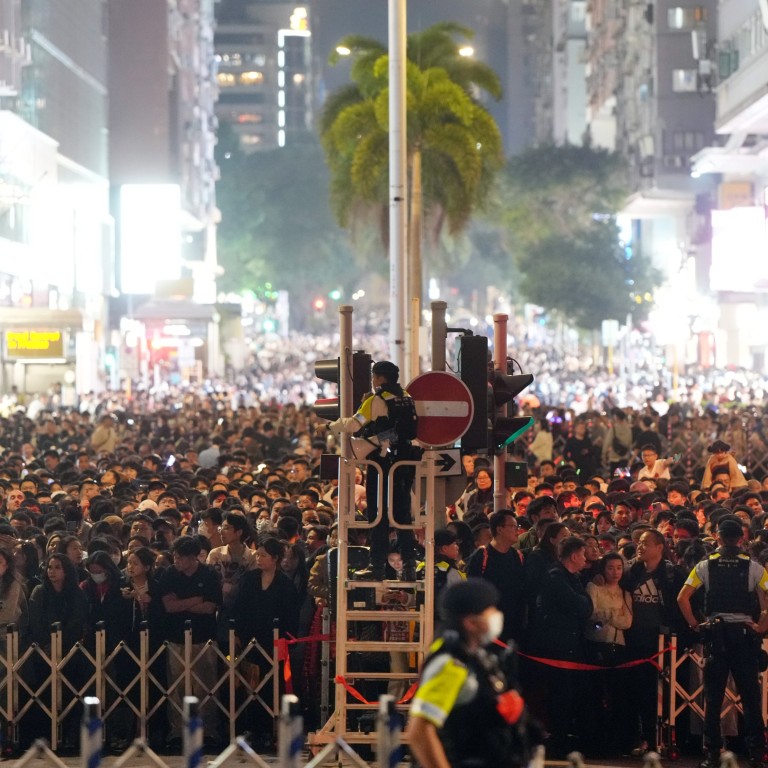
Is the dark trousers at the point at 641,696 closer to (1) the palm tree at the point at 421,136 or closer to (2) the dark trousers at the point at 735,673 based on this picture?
(2) the dark trousers at the point at 735,673

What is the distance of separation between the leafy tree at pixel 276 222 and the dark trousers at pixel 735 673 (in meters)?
111

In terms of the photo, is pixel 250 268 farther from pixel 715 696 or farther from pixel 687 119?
pixel 715 696

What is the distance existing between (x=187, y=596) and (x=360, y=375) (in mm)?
1886

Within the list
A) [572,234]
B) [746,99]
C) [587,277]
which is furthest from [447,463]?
[572,234]

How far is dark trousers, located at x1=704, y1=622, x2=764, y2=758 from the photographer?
34.5 ft

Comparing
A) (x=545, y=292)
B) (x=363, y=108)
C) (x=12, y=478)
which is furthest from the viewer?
(x=545, y=292)

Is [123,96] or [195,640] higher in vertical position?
[123,96]

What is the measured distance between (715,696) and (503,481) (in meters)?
2.41

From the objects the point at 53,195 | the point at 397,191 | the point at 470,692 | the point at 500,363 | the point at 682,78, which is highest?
the point at 682,78

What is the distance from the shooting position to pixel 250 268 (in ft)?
399

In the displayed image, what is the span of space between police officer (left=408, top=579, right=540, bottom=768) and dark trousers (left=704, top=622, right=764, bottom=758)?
14.9 feet

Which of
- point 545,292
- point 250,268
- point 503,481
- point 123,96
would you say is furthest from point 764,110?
point 250,268

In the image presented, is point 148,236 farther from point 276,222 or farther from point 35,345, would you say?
point 276,222

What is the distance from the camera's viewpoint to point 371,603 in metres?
10.3
